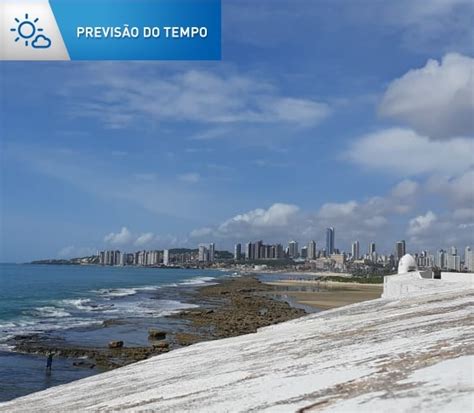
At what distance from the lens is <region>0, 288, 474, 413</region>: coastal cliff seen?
5.89 metres

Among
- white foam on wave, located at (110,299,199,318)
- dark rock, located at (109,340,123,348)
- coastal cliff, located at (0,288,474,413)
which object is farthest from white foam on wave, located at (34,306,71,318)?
coastal cliff, located at (0,288,474,413)

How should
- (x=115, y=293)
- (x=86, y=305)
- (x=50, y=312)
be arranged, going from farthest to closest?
1. (x=115, y=293)
2. (x=86, y=305)
3. (x=50, y=312)

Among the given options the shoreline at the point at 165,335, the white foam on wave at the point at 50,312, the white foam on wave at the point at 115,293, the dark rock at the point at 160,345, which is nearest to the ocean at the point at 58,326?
the white foam on wave at the point at 50,312

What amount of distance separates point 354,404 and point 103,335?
38.0 meters

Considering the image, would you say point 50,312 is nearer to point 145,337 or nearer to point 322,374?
point 145,337

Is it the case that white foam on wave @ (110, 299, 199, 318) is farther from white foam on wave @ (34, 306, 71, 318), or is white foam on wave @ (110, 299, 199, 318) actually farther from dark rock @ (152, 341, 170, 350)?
dark rock @ (152, 341, 170, 350)

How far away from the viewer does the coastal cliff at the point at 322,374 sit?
589cm

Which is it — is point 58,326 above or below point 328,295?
above

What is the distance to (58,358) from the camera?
32375 mm

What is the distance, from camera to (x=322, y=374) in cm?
743

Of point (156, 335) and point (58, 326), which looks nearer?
point (156, 335)

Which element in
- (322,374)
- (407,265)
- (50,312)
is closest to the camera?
(322,374)

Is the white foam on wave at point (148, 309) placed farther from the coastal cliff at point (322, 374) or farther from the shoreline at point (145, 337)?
the coastal cliff at point (322, 374)

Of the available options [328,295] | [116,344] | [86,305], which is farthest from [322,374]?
[328,295]
